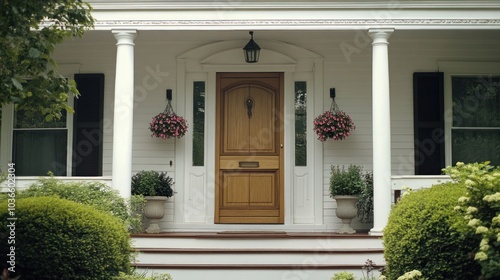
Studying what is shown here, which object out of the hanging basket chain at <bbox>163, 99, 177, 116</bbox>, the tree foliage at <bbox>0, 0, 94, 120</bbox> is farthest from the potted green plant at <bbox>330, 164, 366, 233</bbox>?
the tree foliage at <bbox>0, 0, 94, 120</bbox>

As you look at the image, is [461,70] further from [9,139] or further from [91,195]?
[9,139]

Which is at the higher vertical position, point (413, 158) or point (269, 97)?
point (269, 97)

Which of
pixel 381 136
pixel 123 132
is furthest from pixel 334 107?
pixel 123 132

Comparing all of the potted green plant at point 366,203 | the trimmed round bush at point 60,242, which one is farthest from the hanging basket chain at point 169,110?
the trimmed round bush at point 60,242

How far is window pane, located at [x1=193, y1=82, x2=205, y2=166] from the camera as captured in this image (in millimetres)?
11562

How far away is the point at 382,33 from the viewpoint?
9805mm

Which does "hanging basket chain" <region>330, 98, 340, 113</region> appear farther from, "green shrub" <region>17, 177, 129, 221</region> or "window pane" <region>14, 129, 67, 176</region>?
"window pane" <region>14, 129, 67, 176</region>

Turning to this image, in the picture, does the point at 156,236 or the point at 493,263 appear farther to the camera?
the point at 156,236

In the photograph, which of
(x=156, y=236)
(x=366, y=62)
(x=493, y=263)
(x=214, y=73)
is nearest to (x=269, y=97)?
(x=214, y=73)

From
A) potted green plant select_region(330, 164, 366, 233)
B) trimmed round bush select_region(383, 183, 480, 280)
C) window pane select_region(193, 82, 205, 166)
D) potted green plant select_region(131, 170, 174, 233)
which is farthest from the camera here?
window pane select_region(193, 82, 205, 166)

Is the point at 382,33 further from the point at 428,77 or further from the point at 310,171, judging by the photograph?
the point at 310,171

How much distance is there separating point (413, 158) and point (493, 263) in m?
5.81

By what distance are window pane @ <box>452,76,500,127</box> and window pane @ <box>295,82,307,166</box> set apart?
255 centimetres

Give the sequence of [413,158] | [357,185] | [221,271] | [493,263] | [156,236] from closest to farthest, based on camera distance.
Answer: [493,263]
[221,271]
[156,236]
[357,185]
[413,158]
